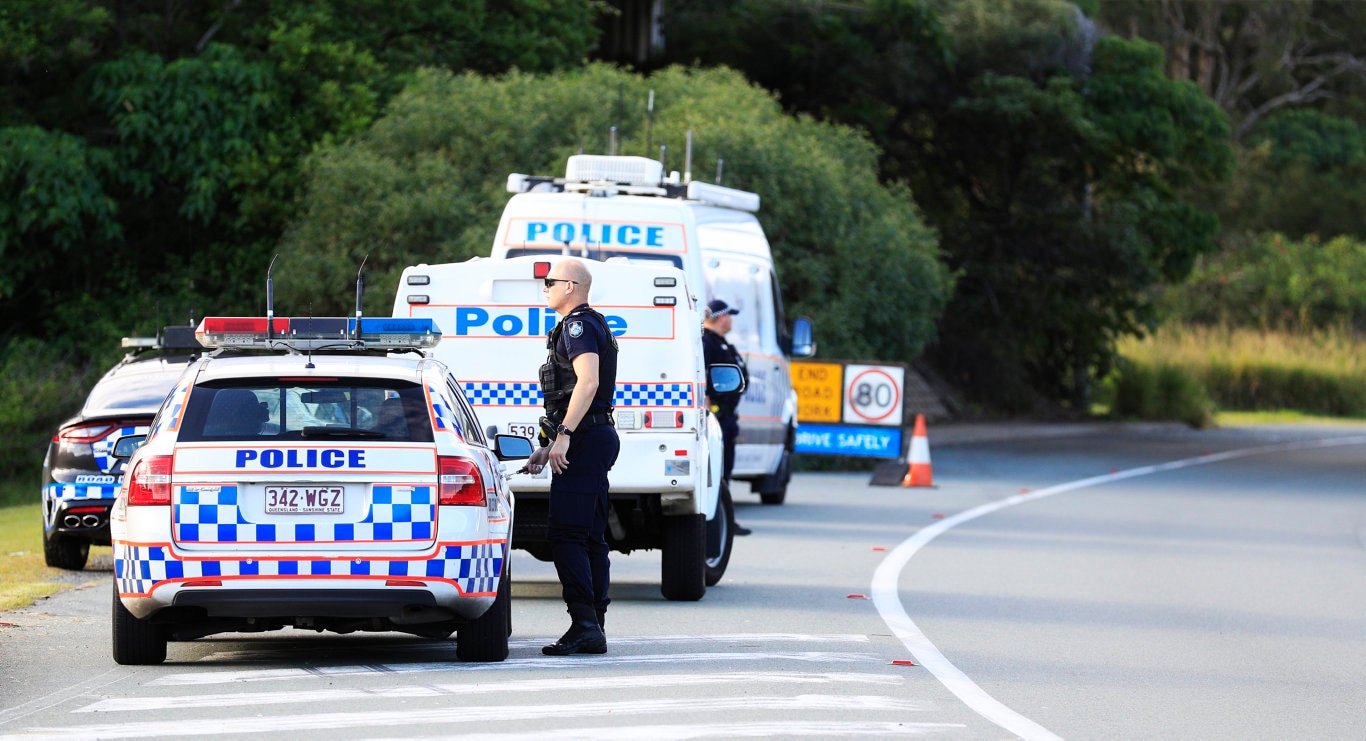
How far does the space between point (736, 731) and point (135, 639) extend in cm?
308

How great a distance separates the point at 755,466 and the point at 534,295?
286 inches

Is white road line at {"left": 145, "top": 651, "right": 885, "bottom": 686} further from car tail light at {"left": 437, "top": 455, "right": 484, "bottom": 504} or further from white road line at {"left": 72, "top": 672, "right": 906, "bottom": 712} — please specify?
car tail light at {"left": 437, "top": 455, "right": 484, "bottom": 504}

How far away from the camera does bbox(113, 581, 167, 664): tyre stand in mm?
9023

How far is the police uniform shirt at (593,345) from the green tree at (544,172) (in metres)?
15.8

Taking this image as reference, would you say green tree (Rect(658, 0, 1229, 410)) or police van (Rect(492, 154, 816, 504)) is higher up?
green tree (Rect(658, 0, 1229, 410))

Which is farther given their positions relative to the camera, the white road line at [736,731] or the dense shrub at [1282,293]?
the dense shrub at [1282,293]

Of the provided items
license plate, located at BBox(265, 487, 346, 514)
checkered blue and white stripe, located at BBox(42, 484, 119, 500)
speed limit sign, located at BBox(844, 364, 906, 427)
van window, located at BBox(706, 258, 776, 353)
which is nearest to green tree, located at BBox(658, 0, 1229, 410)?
speed limit sign, located at BBox(844, 364, 906, 427)

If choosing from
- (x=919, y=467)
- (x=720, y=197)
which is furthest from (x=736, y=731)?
(x=919, y=467)

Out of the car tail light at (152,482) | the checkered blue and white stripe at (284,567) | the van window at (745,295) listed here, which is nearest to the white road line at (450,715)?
the checkered blue and white stripe at (284,567)

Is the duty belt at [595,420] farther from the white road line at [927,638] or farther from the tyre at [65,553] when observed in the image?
the tyre at [65,553]

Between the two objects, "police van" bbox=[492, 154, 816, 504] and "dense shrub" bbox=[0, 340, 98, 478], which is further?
"dense shrub" bbox=[0, 340, 98, 478]

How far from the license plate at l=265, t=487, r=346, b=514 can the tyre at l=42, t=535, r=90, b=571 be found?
17.5 ft

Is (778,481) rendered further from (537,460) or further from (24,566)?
(537,460)

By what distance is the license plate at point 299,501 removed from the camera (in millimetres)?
8688
